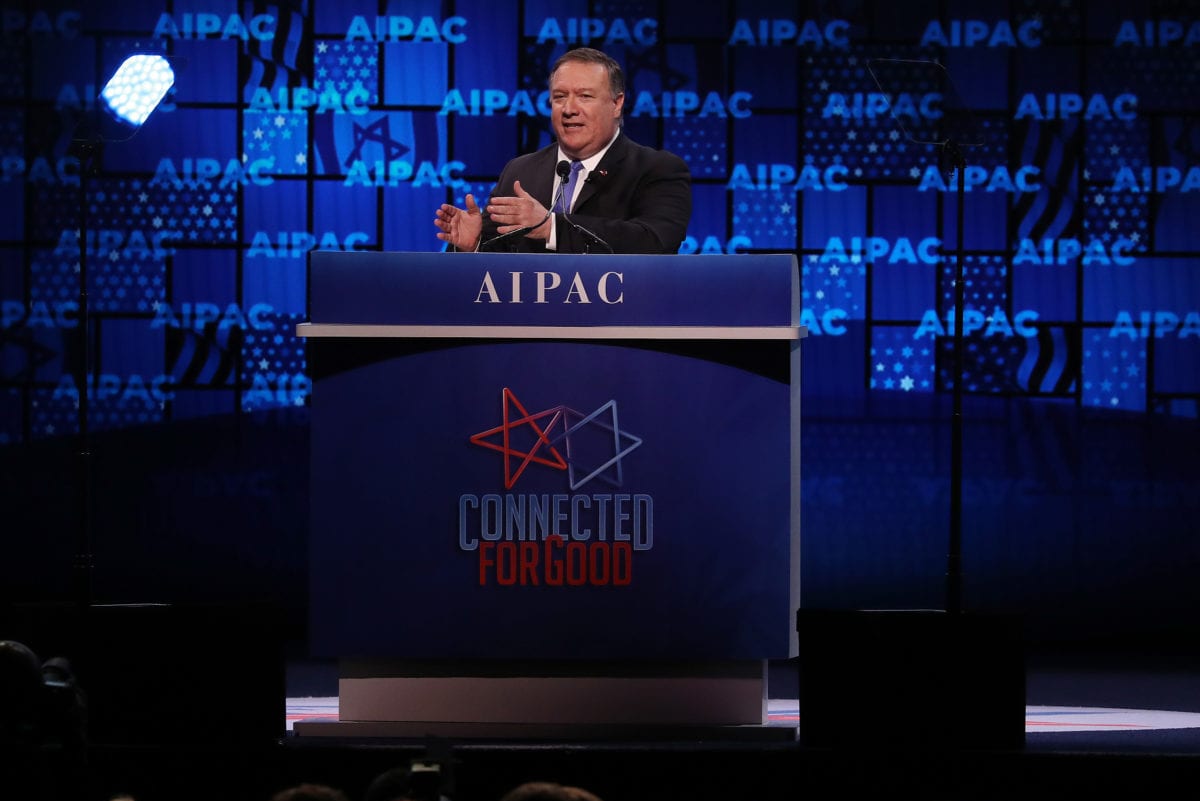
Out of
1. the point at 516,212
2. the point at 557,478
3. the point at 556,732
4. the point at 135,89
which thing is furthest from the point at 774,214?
the point at 556,732

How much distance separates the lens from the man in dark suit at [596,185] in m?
Result: 3.54

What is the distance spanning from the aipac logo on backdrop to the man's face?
0.73 m

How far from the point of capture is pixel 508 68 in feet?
25.7

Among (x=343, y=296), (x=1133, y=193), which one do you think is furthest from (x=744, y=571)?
(x=1133, y=193)

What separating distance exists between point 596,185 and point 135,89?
2707mm

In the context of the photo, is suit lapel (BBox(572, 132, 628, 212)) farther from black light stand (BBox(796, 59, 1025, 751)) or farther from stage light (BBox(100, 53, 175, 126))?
stage light (BBox(100, 53, 175, 126))

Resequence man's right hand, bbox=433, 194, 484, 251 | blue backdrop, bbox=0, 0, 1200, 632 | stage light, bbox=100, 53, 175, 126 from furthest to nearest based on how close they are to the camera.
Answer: blue backdrop, bbox=0, 0, 1200, 632
stage light, bbox=100, 53, 175, 126
man's right hand, bbox=433, 194, 484, 251

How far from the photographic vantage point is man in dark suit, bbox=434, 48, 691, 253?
3.54 m

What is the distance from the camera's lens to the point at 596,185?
368 cm

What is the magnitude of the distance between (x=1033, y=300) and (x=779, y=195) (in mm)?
1351

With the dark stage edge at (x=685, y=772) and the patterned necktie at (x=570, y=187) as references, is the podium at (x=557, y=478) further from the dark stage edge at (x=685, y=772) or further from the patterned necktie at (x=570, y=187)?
the patterned necktie at (x=570, y=187)

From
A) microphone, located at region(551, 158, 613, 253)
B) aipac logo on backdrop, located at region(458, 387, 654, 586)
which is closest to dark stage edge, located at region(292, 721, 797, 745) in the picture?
aipac logo on backdrop, located at region(458, 387, 654, 586)

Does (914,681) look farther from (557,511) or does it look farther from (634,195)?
(634,195)

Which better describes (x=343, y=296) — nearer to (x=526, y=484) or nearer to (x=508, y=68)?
(x=526, y=484)
